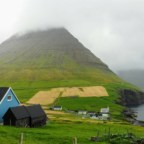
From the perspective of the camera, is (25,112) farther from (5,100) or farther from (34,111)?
(5,100)

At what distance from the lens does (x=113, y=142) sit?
184 ft

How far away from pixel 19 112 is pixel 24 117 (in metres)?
1.75

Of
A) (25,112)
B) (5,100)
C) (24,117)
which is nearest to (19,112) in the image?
(24,117)

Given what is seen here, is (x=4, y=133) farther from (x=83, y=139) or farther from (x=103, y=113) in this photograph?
(x=103, y=113)

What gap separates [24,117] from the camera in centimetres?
8244

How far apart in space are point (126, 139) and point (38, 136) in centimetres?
1521

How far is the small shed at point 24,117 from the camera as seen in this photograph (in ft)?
265

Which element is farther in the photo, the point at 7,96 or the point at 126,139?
the point at 7,96

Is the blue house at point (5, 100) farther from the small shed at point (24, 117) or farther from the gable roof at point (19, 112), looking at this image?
the gable roof at point (19, 112)

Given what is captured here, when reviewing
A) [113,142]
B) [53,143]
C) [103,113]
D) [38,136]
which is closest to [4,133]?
[38,136]

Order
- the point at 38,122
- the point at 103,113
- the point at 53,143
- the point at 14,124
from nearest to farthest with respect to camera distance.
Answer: the point at 53,143
the point at 14,124
the point at 38,122
the point at 103,113

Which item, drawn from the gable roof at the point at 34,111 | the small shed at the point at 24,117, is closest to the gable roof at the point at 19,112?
the small shed at the point at 24,117

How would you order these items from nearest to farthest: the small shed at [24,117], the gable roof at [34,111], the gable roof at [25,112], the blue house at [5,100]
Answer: the small shed at [24,117] → the gable roof at [25,112] → the blue house at [5,100] → the gable roof at [34,111]

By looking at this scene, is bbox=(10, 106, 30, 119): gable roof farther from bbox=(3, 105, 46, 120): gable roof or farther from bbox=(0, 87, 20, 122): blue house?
bbox=(0, 87, 20, 122): blue house
